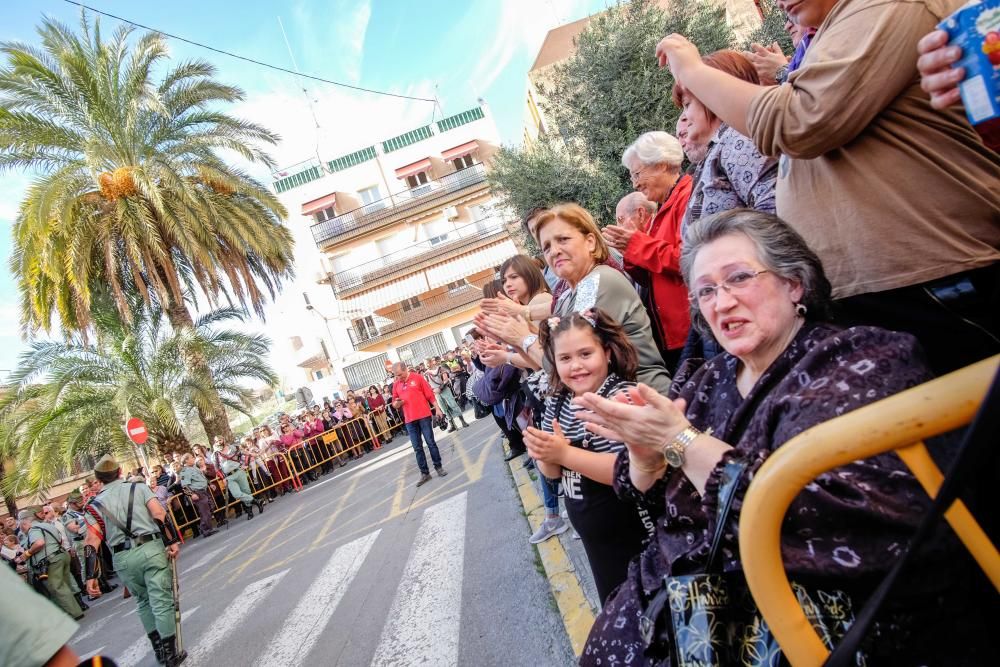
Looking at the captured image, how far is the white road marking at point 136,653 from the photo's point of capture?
540 centimetres

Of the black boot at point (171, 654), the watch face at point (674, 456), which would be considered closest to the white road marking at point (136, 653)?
the black boot at point (171, 654)

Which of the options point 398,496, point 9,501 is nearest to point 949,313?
point 398,496

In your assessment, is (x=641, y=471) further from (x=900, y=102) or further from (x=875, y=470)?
(x=900, y=102)

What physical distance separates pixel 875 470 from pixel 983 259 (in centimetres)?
71

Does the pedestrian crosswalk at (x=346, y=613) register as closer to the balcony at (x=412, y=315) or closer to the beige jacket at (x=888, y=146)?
the beige jacket at (x=888, y=146)

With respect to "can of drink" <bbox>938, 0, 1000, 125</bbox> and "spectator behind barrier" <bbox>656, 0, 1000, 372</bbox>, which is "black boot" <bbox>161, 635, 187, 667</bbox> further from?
"can of drink" <bbox>938, 0, 1000, 125</bbox>

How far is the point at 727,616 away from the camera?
3.97 ft

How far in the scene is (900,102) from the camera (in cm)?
144

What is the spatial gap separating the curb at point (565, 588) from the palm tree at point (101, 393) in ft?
43.0

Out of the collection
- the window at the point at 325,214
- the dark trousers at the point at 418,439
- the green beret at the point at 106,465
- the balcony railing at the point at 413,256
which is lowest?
the dark trousers at the point at 418,439

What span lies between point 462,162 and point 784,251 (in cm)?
3481

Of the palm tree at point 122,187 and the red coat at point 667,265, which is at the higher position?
the palm tree at point 122,187

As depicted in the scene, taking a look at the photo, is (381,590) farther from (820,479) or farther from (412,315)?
(412,315)

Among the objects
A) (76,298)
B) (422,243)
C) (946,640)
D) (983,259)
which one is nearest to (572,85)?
(983,259)
